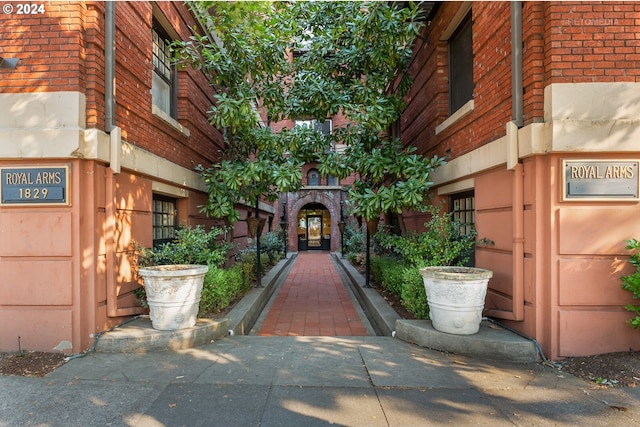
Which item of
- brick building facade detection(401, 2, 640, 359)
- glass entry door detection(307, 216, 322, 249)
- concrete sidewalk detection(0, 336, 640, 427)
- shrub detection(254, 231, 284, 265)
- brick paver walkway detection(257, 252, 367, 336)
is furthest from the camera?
glass entry door detection(307, 216, 322, 249)

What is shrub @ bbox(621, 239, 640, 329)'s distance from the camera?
3.80 metres

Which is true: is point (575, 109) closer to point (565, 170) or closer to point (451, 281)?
point (565, 170)

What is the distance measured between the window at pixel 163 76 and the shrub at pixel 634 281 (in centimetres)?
729

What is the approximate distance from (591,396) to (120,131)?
19.2 ft

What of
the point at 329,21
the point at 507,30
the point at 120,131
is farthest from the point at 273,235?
the point at 507,30

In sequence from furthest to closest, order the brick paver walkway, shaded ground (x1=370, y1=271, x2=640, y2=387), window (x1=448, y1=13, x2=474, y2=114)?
window (x1=448, y1=13, x2=474, y2=114) → the brick paver walkway → shaded ground (x1=370, y1=271, x2=640, y2=387)

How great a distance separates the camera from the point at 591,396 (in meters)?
3.26

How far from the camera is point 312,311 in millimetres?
7355

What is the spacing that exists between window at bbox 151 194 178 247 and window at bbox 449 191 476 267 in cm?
523

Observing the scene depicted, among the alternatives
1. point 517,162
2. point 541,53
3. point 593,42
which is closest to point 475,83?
point 541,53

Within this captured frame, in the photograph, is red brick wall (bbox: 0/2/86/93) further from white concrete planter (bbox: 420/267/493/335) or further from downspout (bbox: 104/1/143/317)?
white concrete planter (bbox: 420/267/493/335)

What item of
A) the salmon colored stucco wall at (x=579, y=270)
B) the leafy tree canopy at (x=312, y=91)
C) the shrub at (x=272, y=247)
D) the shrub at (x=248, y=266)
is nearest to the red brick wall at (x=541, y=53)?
the salmon colored stucco wall at (x=579, y=270)

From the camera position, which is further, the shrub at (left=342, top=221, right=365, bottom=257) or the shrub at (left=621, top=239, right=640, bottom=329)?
the shrub at (left=342, top=221, right=365, bottom=257)

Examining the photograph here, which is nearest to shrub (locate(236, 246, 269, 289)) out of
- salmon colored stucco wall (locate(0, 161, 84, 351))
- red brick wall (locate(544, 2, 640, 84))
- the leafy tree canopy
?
the leafy tree canopy
